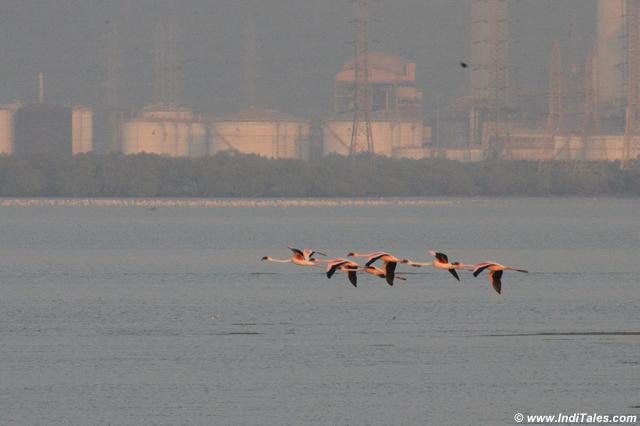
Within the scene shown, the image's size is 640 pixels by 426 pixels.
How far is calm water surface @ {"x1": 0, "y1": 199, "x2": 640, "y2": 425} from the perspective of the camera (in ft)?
158

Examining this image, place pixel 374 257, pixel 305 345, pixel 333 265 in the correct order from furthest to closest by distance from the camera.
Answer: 1. pixel 305 345
2. pixel 374 257
3. pixel 333 265

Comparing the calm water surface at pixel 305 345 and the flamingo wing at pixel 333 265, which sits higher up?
the flamingo wing at pixel 333 265

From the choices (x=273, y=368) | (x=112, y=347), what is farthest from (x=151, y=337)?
(x=273, y=368)

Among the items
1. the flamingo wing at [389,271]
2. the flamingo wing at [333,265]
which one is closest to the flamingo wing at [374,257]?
the flamingo wing at [389,271]


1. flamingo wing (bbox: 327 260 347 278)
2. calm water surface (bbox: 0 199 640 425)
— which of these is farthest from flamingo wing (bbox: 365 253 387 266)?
calm water surface (bbox: 0 199 640 425)

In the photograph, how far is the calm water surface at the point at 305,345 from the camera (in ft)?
158

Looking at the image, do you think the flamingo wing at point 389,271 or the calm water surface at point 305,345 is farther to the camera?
the calm water surface at point 305,345

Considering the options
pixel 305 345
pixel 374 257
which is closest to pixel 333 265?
pixel 374 257

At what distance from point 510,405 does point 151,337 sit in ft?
67.2

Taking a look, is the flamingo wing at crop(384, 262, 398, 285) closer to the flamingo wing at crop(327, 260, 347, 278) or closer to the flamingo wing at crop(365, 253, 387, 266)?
the flamingo wing at crop(365, 253, 387, 266)

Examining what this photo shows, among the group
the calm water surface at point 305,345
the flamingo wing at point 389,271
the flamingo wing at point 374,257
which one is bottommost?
the calm water surface at point 305,345

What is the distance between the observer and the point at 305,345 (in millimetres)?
61219

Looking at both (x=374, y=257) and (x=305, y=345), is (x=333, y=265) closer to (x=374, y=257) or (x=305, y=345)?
(x=374, y=257)

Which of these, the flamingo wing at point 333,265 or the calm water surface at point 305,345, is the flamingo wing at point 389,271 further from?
the calm water surface at point 305,345
